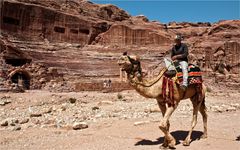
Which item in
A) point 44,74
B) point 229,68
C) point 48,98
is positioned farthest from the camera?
point 229,68

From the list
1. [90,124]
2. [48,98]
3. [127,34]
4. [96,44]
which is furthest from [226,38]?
[90,124]

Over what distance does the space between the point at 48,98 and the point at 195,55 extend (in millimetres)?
40009

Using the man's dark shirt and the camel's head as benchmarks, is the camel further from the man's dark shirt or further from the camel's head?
the man's dark shirt

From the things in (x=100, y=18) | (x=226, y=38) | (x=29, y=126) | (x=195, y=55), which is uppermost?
(x=100, y=18)

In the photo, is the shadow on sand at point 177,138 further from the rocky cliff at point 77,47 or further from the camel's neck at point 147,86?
the rocky cliff at point 77,47

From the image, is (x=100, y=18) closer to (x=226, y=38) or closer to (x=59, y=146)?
(x=226, y=38)

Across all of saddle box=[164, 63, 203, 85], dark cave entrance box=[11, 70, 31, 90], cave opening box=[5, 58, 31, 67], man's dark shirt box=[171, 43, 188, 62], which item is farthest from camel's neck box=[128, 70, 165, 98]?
cave opening box=[5, 58, 31, 67]

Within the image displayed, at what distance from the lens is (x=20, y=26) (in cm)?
5753

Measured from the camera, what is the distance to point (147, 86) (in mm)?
7961

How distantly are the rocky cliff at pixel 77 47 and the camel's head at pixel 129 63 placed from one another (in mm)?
32509

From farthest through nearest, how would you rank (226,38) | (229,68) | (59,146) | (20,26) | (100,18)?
1. (100,18)
2. (226,38)
3. (20,26)
4. (229,68)
5. (59,146)

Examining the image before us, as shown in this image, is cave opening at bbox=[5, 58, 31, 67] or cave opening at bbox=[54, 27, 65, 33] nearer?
cave opening at bbox=[5, 58, 31, 67]

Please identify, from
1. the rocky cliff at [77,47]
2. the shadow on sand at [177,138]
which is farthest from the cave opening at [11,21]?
the shadow on sand at [177,138]

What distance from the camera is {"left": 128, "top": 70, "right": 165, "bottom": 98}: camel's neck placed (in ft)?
25.8
